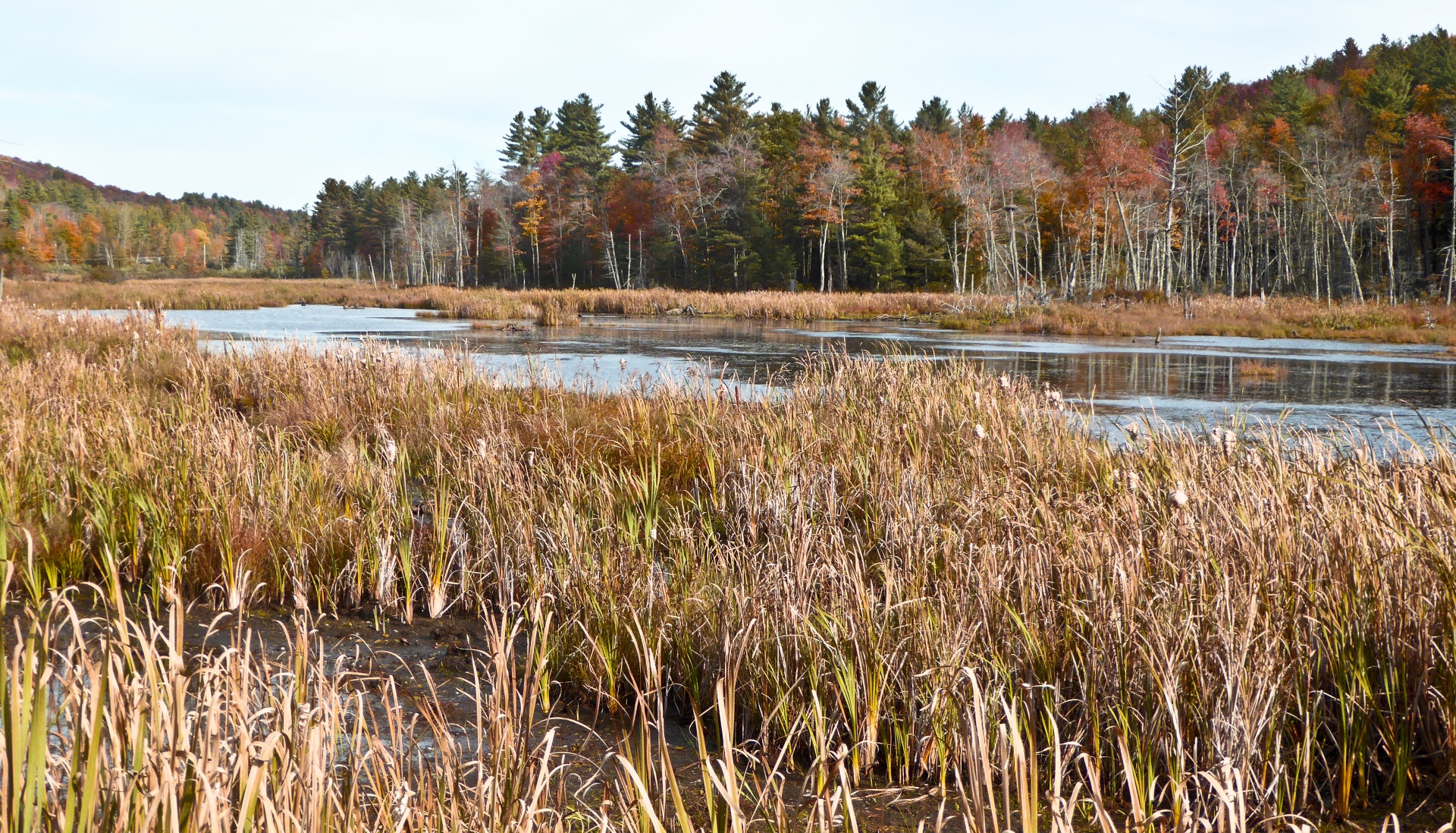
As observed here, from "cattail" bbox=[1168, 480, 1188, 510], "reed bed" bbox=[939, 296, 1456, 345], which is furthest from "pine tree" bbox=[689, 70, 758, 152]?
"cattail" bbox=[1168, 480, 1188, 510]

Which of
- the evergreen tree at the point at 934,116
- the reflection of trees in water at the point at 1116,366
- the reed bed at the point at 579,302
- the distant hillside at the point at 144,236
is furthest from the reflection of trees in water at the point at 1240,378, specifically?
the distant hillside at the point at 144,236

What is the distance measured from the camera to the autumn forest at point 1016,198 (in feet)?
161

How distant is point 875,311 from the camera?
37.2m

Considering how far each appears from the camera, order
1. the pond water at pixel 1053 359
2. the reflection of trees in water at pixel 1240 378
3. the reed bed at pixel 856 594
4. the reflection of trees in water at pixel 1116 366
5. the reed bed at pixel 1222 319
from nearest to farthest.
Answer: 1. the reed bed at pixel 856 594
2. the pond water at pixel 1053 359
3. the reflection of trees in water at pixel 1240 378
4. the reflection of trees in water at pixel 1116 366
5. the reed bed at pixel 1222 319

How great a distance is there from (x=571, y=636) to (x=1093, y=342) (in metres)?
23.3

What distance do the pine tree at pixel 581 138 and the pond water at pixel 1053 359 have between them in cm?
4541

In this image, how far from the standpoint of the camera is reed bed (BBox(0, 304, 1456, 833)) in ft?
7.68

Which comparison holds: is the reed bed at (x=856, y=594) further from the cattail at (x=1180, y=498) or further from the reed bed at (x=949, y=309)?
the reed bed at (x=949, y=309)

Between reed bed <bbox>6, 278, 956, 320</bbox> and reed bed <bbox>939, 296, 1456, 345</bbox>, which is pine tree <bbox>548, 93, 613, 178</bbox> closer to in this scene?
reed bed <bbox>6, 278, 956, 320</bbox>

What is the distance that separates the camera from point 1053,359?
19078mm

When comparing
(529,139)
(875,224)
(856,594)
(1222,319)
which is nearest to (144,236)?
(529,139)

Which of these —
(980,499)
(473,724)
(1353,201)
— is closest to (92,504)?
(473,724)

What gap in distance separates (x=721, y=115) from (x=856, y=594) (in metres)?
60.3

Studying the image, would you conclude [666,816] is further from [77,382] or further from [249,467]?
[77,382]
